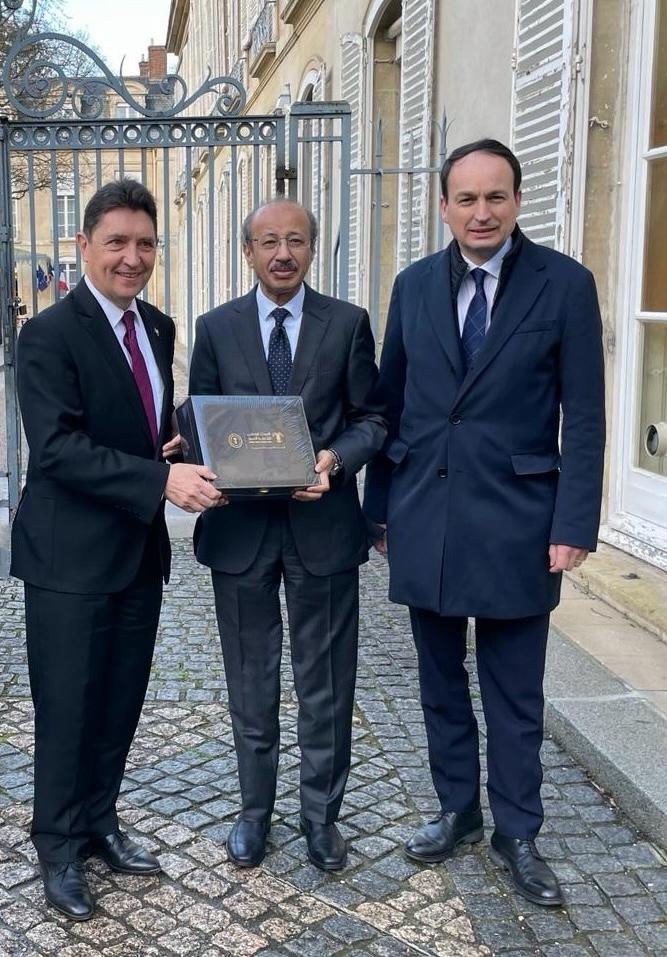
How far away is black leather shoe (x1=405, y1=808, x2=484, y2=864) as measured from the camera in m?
3.04

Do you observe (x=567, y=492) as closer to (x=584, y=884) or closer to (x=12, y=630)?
(x=584, y=884)

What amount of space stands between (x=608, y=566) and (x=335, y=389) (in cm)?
281

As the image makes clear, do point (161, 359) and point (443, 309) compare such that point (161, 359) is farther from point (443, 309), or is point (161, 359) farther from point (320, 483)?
point (443, 309)

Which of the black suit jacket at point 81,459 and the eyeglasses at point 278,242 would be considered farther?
the eyeglasses at point 278,242

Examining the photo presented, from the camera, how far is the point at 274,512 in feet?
9.56

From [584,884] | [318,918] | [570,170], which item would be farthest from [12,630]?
[570,170]

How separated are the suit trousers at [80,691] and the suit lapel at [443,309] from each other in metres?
0.99

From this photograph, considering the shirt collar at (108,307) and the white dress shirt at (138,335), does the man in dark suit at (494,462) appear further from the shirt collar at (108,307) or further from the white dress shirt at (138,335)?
the shirt collar at (108,307)

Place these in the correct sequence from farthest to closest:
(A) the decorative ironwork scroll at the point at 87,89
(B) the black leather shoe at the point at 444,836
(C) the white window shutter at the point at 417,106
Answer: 1. (C) the white window shutter at the point at 417,106
2. (A) the decorative ironwork scroll at the point at 87,89
3. (B) the black leather shoe at the point at 444,836

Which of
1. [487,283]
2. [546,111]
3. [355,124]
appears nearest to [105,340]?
[487,283]

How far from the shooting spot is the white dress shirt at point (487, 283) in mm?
2805

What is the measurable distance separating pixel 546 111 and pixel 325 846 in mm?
4213

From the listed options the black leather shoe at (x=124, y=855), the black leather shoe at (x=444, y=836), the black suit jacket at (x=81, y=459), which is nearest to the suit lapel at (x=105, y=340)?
the black suit jacket at (x=81, y=459)

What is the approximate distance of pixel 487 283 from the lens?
2830 millimetres
